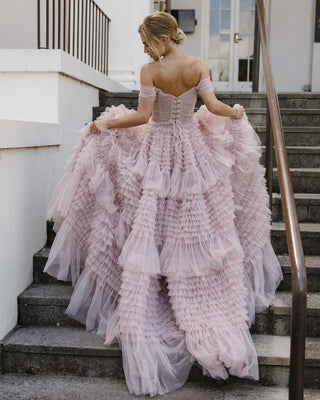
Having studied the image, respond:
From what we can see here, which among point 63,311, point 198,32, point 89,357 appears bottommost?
point 89,357

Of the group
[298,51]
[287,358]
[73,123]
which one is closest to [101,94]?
[73,123]

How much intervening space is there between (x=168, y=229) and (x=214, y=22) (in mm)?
6795

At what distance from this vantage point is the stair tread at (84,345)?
105 inches

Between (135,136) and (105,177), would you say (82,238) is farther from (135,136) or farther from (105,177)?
(135,136)

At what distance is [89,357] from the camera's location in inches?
108

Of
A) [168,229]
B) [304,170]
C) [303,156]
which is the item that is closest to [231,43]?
[303,156]

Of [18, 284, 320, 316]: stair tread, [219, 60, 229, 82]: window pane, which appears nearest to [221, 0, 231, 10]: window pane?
[219, 60, 229, 82]: window pane

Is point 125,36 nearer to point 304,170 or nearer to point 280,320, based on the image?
point 304,170

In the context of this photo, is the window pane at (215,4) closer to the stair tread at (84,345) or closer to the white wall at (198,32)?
the white wall at (198,32)

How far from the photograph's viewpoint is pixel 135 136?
307 cm

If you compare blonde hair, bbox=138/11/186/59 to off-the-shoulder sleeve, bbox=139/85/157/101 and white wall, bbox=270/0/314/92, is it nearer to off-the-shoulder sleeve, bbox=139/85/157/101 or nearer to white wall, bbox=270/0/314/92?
off-the-shoulder sleeve, bbox=139/85/157/101

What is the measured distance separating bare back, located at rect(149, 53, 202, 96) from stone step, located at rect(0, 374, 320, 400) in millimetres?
1548

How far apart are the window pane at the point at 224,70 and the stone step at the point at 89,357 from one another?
6.65 meters

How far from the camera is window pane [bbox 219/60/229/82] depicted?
890 cm
